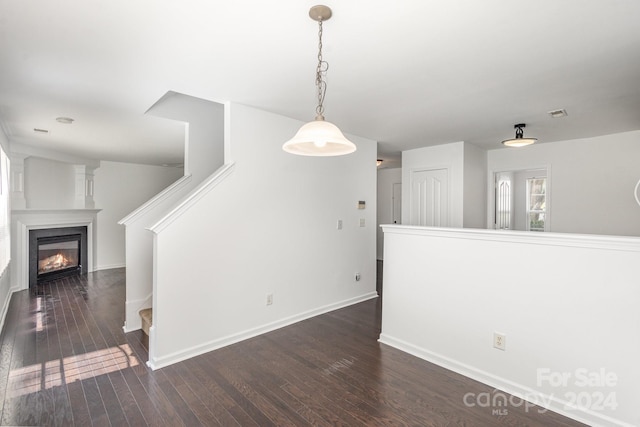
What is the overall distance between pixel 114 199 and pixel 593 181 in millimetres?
8914

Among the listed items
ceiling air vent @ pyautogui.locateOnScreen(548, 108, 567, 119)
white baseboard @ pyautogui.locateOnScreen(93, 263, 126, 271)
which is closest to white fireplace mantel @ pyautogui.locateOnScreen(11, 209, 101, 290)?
white baseboard @ pyautogui.locateOnScreen(93, 263, 126, 271)

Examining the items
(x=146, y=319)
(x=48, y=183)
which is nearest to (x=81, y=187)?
(x=48, y=183)

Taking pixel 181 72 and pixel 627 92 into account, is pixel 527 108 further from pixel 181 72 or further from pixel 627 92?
pixel 181 72

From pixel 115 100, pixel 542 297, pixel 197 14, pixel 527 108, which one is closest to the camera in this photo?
pixel 197 14

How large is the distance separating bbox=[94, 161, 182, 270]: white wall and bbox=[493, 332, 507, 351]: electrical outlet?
24.1ft

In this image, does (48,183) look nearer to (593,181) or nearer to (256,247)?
(256,247)

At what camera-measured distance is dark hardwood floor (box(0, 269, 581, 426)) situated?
205 centimetres

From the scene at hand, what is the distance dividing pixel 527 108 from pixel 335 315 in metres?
3.19

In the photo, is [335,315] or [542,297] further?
[335,315]

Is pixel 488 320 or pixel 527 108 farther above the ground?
pixel 527 108

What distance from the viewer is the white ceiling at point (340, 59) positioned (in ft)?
5.61

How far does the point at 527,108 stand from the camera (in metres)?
3.33

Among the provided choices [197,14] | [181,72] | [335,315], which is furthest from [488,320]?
[181,72]

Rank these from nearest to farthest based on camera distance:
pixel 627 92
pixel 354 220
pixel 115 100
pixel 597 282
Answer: pixel 597 282 → pixel 627 92 → pixel 115 100 → pixel 354 220
